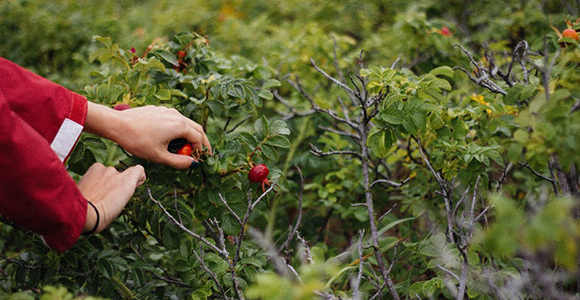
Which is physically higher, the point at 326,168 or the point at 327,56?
the point at 327,56

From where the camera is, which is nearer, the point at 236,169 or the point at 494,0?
the point at 236,169

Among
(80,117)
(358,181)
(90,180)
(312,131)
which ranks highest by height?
(80,117)

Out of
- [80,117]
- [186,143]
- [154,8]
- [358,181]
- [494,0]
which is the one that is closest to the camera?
[80,117]

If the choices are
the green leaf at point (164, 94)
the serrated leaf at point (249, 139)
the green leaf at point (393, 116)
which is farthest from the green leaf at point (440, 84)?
the green leaf at point (164, 94)

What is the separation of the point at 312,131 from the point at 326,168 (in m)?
0.20

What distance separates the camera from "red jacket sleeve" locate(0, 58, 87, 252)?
103 cm

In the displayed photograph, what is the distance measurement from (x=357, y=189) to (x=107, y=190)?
1.00 metres

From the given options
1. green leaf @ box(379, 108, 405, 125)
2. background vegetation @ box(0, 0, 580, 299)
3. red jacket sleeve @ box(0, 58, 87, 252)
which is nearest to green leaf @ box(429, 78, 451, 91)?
background vegetation @ box(0, 0, 580, 299)

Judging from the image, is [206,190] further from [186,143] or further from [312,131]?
[312,131]

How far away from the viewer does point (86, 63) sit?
277 centimetres

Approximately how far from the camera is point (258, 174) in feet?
4.62

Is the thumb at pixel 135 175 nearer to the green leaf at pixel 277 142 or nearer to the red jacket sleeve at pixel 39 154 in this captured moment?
the red jacket sleeve at pixel 39 154

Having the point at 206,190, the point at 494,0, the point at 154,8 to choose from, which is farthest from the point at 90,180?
the point at 154,8

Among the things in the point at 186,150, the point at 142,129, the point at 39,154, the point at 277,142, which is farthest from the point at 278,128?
the point at 39,154
